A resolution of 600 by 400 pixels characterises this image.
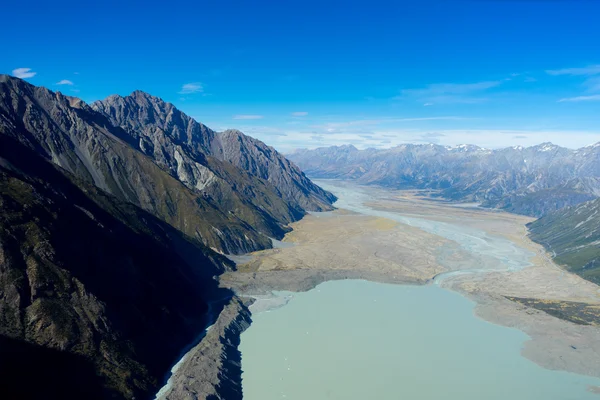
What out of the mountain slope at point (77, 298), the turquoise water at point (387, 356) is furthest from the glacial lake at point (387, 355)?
the mountain slope at point (77, 298)

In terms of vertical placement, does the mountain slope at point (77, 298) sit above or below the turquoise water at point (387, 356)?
above

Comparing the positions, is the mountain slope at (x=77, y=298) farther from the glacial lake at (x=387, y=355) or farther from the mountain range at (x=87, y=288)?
the glacial lake at (x=387, y=355)

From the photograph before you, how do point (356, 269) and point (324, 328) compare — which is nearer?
point (324, 328)

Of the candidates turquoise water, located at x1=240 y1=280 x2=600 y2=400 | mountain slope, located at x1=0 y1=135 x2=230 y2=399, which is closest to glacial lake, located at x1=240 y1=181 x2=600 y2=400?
turquoise water, located at x1=240 y1=280 x2=600 y2=400

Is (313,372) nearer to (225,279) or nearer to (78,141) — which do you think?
(225,279)

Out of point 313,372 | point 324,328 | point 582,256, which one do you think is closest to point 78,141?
point 324,328

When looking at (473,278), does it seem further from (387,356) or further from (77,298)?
(77,298)
